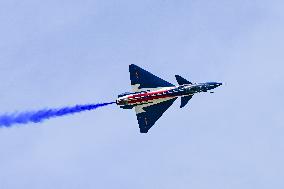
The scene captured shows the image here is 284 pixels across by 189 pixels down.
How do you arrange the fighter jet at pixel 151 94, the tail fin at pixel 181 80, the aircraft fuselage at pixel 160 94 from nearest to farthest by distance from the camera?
the aircraft fuselage at pixel 160 94 < the fighter jet at pixel 151 94 < the tail fin at pixel 181 80

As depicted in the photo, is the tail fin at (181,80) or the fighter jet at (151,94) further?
the tail fin at (181,80)

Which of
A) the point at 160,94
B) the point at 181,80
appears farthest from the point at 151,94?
the point at 181,80

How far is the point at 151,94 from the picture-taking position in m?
101

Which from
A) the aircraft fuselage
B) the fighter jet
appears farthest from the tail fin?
the aircraft fuselage

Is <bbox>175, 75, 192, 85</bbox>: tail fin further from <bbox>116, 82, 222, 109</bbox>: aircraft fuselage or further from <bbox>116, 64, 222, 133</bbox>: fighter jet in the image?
<bbox>116, 82, 222, 109</bbox>: aircraft fuselage

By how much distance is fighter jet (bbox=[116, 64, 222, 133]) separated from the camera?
98688 mm

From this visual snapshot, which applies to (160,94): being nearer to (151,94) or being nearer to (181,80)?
(151,94)

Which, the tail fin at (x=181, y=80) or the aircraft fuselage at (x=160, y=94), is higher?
the tail fin at (x=181, y=80)

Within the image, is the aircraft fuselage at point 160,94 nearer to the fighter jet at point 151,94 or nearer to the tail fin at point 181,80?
the fighter jet at point 151,94

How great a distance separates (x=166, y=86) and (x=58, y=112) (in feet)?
84.2

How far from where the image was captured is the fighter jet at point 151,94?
324 ft

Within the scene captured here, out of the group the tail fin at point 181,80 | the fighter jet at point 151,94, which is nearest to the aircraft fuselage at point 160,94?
the fighter jet at point 151,94

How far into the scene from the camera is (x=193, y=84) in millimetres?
99438

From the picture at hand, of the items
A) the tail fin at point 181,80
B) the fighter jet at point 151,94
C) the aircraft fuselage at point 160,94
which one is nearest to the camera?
the aircraft fuselage at point 160,94
